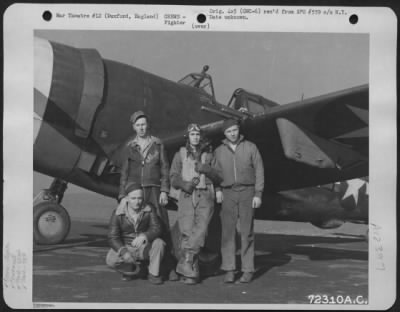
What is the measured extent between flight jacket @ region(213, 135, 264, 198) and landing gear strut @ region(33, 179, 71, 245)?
65.0 inches

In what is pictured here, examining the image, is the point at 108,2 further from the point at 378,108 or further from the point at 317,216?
the point at 317,216

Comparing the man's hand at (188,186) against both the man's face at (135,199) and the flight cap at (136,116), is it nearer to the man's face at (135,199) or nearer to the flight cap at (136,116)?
the man's face at (135,199)

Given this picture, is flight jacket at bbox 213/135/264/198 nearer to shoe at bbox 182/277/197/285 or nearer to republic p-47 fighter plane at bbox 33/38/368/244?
republic p-47 fighter plane at bbox 33/38/368/244

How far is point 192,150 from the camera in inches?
188

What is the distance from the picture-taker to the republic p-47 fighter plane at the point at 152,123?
5129 millimetres

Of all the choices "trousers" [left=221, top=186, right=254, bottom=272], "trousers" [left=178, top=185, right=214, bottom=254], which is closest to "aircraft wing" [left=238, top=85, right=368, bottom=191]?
"trousers" [left=221, top=186, right=254, bottom=272]

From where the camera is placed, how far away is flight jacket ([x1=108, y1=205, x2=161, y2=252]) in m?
4.61

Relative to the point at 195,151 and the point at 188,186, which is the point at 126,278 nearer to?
the point at 188,186

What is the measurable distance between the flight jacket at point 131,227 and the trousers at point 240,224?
0.56 m

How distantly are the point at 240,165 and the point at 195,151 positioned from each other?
38 centimetres

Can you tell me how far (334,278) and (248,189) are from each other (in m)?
1.11

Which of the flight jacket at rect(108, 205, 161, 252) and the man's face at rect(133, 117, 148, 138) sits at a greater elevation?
the man's face at rect(133, 117, 148, 138)

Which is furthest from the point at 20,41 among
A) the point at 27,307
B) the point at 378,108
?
the point at 378,108

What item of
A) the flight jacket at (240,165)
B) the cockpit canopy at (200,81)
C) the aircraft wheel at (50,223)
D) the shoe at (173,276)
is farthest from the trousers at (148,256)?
the cockpit canopy at (200,81)
